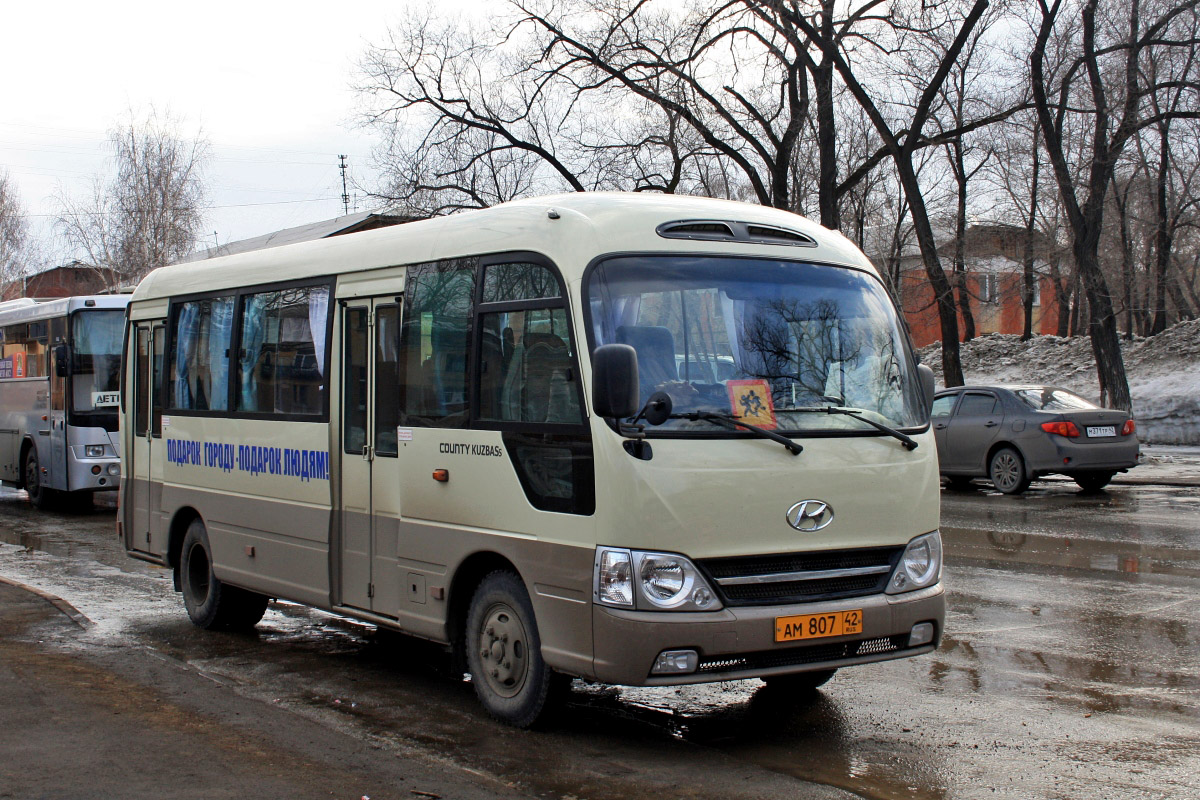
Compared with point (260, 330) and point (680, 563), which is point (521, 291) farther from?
point (260, 330)

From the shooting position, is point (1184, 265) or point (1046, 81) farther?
point (1184, 265)

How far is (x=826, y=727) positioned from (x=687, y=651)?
1218mm

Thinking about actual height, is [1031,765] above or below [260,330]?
below

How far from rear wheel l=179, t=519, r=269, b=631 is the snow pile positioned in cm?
2496

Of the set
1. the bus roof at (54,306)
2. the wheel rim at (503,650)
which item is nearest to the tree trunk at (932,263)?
the bus roof at (54,306)

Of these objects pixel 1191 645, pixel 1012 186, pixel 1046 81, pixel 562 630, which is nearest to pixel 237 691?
pixel 562 630

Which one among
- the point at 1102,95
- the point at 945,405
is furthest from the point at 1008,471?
the point at 1102,95

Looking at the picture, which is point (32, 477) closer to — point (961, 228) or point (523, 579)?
point (523, 579)

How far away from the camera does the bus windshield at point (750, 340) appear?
5.90m

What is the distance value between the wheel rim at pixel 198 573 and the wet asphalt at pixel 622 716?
29cm

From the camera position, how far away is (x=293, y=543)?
8156 mm

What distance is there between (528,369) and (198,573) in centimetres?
451

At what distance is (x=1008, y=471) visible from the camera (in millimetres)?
18688

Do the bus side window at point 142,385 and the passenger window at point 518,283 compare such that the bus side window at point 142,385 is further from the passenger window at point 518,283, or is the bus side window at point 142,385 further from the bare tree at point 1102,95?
the bare tree at point 1102,95
